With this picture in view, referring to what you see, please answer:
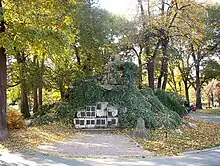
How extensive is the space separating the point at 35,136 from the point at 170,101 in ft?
32.0

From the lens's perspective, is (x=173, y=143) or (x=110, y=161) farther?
(x=173, y=143)

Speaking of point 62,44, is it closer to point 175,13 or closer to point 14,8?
point 14,8

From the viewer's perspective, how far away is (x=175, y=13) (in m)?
19.6

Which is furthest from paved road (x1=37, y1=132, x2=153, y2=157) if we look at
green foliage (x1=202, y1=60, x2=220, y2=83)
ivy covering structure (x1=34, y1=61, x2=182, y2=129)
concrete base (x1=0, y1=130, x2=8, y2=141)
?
green foliage (x1=202, y1=60, x2=220, y2=83)

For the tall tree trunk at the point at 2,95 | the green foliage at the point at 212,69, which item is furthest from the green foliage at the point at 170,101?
the green foliage at the point at 212,69

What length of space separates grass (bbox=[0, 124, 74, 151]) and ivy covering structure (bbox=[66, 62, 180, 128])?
1.46m

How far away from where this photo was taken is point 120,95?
13969mm

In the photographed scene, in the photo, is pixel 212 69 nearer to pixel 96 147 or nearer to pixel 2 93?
pixel 96 147

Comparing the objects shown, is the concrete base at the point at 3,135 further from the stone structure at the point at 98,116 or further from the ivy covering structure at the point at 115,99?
the stone structure at the point at 98,116

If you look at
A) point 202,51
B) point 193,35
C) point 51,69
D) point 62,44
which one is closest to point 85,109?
point 62,44

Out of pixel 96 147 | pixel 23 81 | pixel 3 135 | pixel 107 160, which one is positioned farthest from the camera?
pixel 23 81

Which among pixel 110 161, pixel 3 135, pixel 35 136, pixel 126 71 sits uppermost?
pixel 126 71

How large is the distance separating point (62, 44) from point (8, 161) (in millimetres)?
3969

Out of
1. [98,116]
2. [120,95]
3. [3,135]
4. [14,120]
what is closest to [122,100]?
[120,95]
